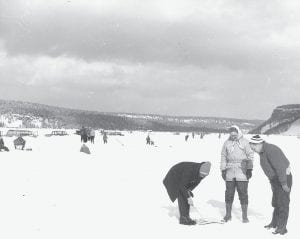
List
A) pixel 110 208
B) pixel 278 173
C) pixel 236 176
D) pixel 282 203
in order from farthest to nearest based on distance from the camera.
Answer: pixel 110 208 < pixel 236 176 < pixel 282 203 < pixel 278 173

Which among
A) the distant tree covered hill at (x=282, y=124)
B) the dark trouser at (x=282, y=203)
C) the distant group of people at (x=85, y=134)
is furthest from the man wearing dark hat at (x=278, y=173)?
the distant tree covered hill at (x=282, y=124)

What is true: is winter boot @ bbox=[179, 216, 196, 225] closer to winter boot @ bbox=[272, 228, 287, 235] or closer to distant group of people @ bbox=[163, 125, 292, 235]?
distant group of people @ bbox=[163, 125, 292, 235]

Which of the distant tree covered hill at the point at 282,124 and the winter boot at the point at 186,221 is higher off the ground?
the distant tree covered hill at the point at 282,124

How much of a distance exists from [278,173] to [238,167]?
109cm

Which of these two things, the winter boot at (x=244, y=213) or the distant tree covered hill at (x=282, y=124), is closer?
the winter boot at (x=244, y=213)

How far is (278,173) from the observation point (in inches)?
326

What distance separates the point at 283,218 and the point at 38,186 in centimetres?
757

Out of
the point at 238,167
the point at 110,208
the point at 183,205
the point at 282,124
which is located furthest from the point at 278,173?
the point at 282,124

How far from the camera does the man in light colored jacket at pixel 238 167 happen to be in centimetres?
924

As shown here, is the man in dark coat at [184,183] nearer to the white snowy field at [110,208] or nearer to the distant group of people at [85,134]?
the white snowy field at [110,208]

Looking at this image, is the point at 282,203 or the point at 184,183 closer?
the point at 282,203

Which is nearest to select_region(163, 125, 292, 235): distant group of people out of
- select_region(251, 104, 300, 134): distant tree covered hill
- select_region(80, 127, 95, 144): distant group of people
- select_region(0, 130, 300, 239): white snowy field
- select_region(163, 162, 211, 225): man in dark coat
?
select_region(163, 162, 211, 225): man in dark coat

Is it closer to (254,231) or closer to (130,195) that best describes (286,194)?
(254,231)

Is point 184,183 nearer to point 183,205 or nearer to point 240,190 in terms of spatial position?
point 183,205
